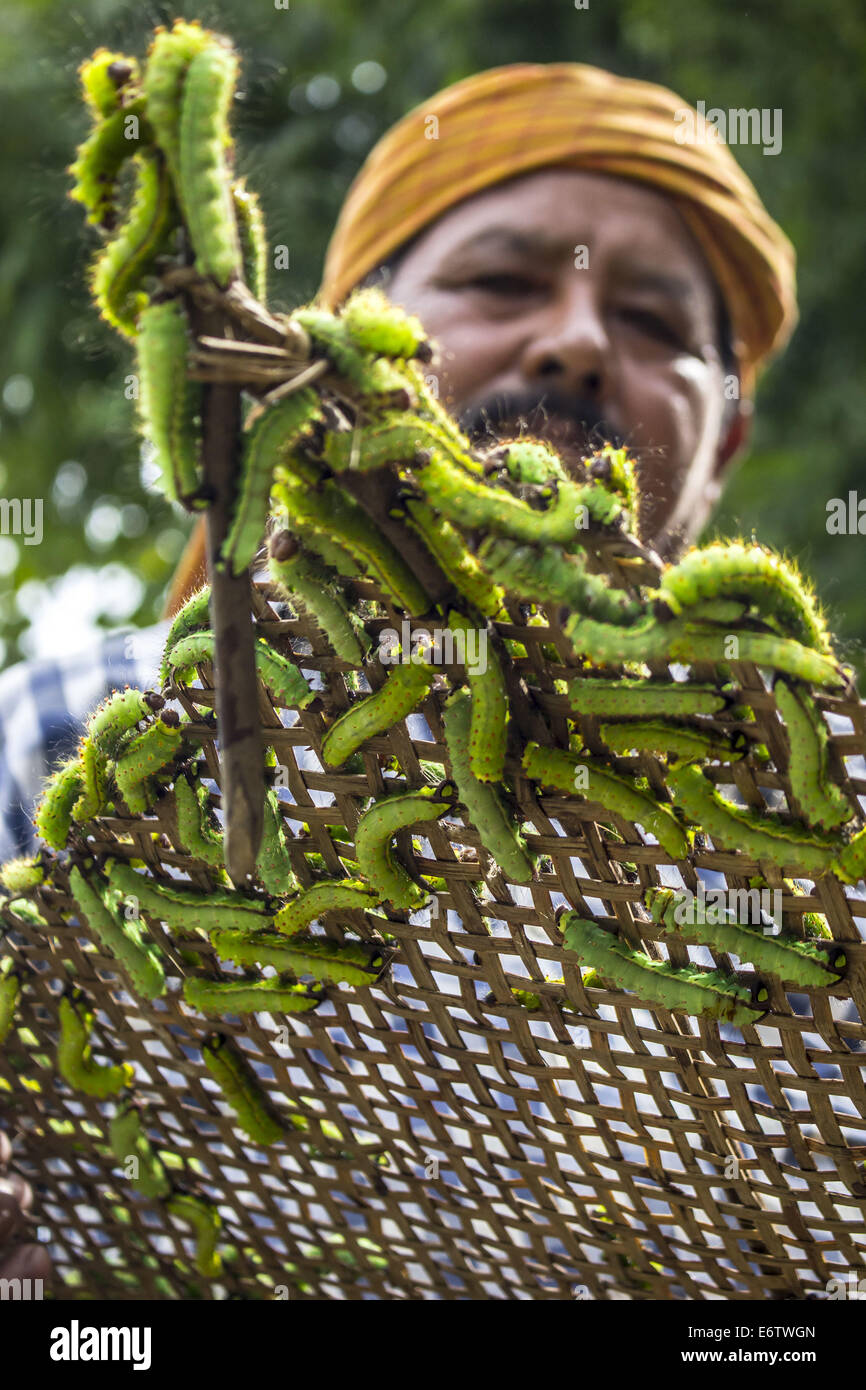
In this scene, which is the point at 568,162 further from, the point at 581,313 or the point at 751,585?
the point at 751,585

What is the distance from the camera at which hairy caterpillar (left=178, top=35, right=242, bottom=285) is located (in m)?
0.50

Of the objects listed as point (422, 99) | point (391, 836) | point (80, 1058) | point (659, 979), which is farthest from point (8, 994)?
point (422, 99)

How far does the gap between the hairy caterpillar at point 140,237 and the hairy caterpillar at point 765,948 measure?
1.41ft

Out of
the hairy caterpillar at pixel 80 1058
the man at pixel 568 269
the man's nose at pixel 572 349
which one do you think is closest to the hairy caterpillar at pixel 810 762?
the hairy caterpillar at pixel 80 1058

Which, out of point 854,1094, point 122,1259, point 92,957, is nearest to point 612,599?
point 854,1094

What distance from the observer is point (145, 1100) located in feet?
3.30

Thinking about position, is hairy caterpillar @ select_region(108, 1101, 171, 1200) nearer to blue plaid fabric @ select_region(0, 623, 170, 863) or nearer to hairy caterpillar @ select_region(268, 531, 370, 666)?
hairy caterpillar @ select_region(268, 531, 370, 666)

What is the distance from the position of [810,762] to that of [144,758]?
1.30 ft

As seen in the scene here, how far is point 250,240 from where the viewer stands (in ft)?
1.82

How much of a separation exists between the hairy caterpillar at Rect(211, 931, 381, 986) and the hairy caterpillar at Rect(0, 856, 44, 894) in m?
0.18

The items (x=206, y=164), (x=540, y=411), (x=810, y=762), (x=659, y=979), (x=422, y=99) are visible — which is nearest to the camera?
(x=206, y=164)

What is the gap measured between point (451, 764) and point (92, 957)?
41cm

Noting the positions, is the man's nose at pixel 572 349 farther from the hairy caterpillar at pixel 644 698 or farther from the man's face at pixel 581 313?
the hairy caterpillar at pixel 644 698

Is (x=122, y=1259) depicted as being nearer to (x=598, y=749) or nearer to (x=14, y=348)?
(x=598, y=749)
